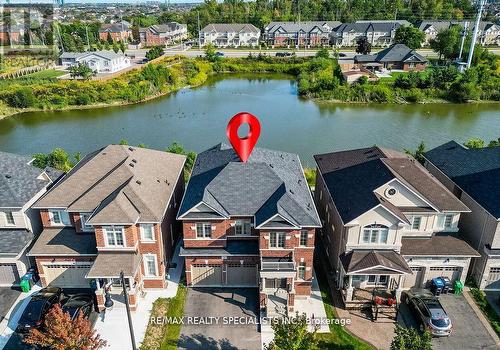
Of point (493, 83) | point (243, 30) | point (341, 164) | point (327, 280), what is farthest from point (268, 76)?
point (327, 280)

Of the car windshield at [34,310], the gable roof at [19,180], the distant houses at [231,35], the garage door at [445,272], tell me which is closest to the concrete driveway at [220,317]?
the car windshield at [34,310]

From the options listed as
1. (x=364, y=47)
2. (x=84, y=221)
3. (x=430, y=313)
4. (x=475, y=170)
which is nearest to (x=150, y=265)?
(x=84, y=221)

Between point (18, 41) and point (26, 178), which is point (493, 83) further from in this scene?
point (18, 41)

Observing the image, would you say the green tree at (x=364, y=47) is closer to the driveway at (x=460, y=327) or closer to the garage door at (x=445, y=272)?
the garage door at (x=445, y=272)

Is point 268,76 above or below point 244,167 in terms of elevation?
below

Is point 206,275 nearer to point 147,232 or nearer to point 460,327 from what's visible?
point 147,232

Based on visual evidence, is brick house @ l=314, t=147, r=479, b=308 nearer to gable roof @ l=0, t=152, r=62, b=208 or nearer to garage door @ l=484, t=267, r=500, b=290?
garage door @ l=484, t=267, r=500, b=290

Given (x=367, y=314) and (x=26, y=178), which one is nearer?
(x=367, y=314)
